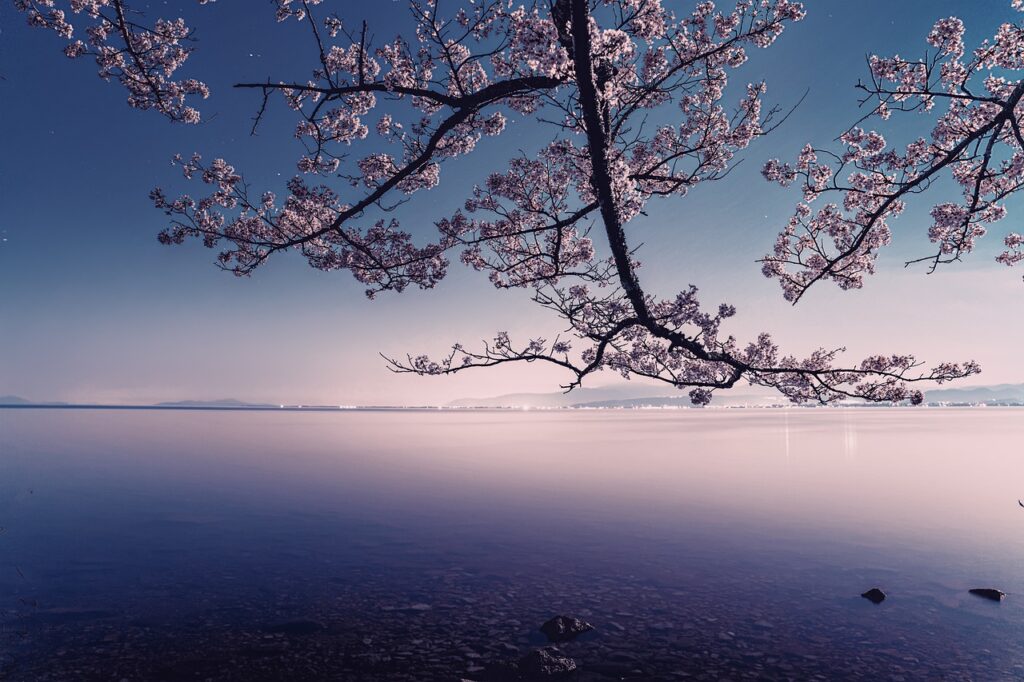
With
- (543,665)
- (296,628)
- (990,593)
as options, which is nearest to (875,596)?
(990,593)

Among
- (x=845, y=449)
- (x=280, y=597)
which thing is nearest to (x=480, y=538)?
(x=280, y=597)

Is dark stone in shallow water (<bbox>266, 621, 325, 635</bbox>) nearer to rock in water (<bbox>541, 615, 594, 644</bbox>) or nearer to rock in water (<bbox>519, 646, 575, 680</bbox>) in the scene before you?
rock in water (<bbox>519, 646, 575, 680</bbox>)

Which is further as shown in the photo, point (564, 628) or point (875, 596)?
point (875, 596)

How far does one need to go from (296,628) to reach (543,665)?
5814 mm

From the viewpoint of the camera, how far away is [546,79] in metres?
7.48

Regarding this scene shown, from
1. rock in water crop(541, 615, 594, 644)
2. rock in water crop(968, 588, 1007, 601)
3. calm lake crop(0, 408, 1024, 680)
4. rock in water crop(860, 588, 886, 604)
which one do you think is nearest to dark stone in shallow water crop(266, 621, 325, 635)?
calm lake crop(0, 408, 1024, 680)

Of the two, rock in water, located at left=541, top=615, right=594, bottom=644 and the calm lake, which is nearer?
the calm lake

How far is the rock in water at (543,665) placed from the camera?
9.52 metres

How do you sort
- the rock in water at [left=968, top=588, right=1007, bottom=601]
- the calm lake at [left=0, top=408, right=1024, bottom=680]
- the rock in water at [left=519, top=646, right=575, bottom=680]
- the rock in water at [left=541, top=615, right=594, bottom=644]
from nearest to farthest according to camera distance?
the rock in water at [left=519, top=646, right=575, bottom=680]
the calm lake at [left=0, top=408, right=1024, bottom=680]
the rock in water at [left=541, top=615, right=594, bottom=644]
the rock in water at [left=968, top=588, right=1007, bottom=601]

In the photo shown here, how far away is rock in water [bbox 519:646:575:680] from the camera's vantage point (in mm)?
9516

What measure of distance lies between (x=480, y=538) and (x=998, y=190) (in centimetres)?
1872

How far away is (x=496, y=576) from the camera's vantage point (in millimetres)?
15727

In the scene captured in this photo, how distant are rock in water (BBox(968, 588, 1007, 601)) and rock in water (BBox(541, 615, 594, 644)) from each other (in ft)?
38.4

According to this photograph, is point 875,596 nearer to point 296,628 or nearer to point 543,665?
point 543,665
